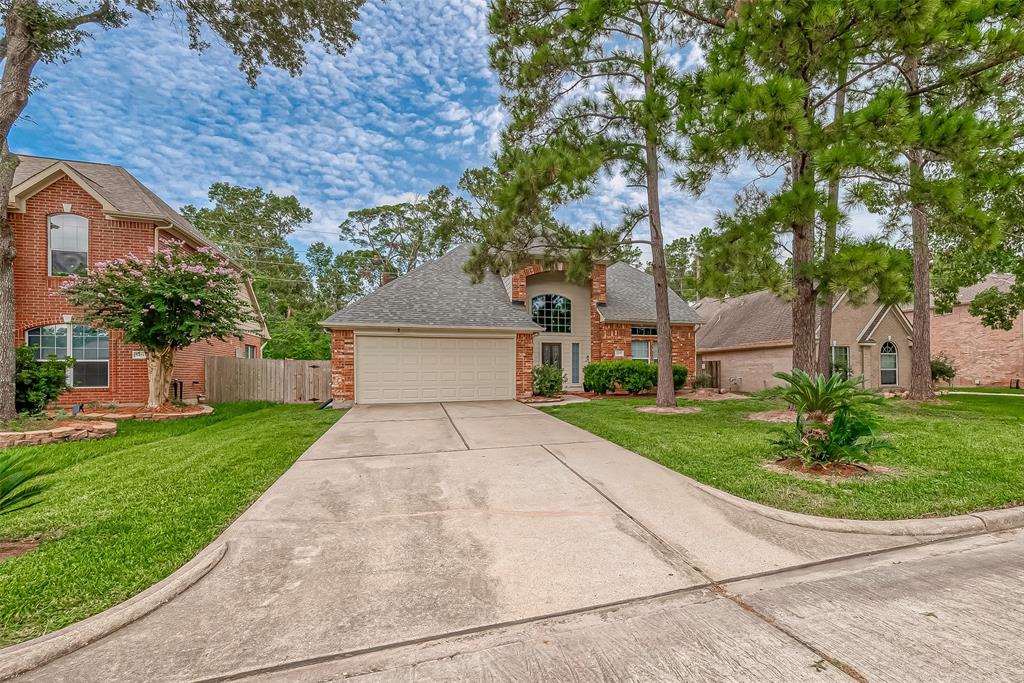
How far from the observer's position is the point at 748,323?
18547mm

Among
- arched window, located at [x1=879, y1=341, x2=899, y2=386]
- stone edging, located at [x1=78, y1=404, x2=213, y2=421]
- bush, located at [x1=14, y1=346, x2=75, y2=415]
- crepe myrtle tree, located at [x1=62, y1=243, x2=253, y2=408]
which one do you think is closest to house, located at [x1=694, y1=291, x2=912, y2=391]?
arched window, located at [x1=879, y1=341, x2=899, y2=386]

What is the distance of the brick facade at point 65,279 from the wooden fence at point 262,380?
2.24 metres

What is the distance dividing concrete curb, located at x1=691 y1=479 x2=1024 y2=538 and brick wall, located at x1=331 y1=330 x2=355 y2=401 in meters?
10.9

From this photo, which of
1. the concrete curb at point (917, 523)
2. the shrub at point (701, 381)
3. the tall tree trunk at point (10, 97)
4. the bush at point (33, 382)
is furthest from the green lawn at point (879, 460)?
the bush at point (33, 382)

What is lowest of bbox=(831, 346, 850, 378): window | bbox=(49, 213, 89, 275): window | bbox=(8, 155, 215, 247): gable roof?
bbox=(831, 346, 850, 378): window

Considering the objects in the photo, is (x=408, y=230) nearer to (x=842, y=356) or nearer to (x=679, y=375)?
(x=679, y=375)

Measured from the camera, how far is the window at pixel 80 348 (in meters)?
11.2

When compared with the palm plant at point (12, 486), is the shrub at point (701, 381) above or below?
below

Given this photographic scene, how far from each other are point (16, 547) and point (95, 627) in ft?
6.51

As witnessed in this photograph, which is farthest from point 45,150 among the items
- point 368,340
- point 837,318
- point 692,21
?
point 837,318

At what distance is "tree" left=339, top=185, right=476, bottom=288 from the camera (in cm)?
2988

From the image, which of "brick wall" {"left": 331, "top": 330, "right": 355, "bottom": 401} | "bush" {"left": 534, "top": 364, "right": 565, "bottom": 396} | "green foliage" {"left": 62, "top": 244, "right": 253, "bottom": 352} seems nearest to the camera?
"green foliage" {"left": 62, "top": 244, "right": 253, "bottom": 352}

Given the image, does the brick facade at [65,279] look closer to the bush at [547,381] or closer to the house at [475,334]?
the house at [475,334]

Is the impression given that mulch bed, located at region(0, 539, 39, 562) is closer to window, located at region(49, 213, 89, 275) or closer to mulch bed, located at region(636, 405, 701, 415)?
mulch bed, located at region(636, 405, 701, 415)
